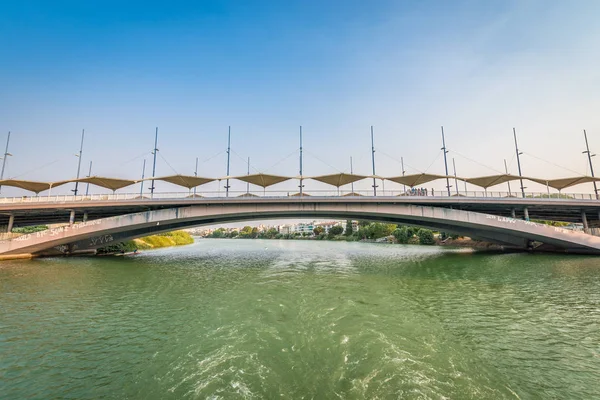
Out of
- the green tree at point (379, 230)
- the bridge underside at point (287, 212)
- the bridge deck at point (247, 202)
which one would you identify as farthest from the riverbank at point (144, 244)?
the green tree at point (379, 230)

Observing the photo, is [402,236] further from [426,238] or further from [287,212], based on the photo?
[287,212]

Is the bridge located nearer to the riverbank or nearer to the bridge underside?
the bridge underside

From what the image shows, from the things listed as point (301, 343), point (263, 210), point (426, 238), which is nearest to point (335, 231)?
point (426, 238)

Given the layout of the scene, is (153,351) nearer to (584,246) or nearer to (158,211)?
(158,211)

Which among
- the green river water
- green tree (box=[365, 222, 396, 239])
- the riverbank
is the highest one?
green tree (box=[365, 222, 396, 239])

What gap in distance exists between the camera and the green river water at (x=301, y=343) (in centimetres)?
496

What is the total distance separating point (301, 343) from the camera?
23.2 ft

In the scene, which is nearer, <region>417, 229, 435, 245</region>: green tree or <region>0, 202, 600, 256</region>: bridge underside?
<region>0, 202, 600, 256</region>: bridge underside

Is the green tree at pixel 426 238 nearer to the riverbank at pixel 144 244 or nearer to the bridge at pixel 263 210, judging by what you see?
the bridge at pixel 263 210

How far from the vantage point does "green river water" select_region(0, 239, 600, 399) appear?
496 centimetres

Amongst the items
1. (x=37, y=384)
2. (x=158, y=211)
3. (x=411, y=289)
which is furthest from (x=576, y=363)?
(x=158, y=211)

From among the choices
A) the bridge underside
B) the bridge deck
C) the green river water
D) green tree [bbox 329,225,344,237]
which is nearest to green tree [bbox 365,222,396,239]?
green tree [bbox 329,225,344,237]

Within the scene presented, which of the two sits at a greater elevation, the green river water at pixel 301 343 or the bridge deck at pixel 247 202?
the bridge deck at pixel 247 202

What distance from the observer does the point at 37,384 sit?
5.15 m
